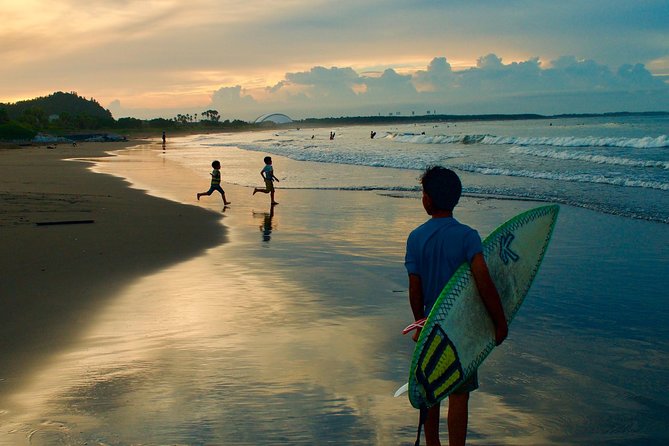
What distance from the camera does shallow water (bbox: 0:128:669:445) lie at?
12.9ft

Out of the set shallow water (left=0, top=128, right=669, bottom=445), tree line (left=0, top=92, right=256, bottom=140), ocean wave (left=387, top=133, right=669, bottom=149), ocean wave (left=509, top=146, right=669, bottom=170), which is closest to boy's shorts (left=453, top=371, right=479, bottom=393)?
shallow water (left=0, top=128, right=669, bottom=445)

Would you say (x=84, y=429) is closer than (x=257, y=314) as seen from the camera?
Yes

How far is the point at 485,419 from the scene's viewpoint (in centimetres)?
407

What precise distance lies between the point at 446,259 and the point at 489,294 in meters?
0.27

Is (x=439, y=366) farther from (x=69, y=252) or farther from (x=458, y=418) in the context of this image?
(x=69, y=252)

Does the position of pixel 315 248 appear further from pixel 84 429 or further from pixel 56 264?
pixel 84 429

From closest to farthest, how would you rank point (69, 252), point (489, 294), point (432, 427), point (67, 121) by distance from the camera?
point (489, 294) < point (432, 427) < point (69, 252) < point (67, 121)

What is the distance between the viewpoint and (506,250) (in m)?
3.55

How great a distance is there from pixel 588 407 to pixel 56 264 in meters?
6.68

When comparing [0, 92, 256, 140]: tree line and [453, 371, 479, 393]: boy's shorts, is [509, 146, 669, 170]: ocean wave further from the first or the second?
[0, 92, 256, 140]: tree line

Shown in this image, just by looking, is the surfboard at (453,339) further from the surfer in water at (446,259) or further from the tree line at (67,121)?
the tree line at (67,121)

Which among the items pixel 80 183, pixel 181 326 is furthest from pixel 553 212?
pixel 80 183

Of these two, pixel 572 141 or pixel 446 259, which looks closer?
pixel 446 259

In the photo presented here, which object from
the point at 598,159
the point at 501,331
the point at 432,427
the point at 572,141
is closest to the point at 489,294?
the point at 501,331
